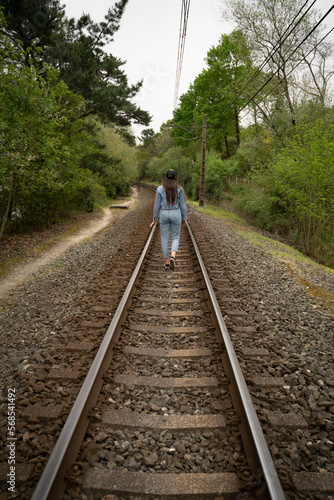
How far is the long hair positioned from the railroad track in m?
2.64

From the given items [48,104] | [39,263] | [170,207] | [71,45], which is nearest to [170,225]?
[170,207]

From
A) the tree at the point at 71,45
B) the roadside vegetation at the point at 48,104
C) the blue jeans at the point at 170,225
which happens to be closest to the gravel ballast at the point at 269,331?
the blue jeans at the point at 170,225

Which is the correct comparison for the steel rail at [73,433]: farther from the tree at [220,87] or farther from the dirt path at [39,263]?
the tree at [220,87]

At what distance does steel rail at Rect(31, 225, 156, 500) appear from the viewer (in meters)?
1.75

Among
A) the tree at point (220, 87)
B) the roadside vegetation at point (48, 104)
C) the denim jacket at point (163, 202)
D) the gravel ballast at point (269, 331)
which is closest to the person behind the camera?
the gravel ballast at point (269, 331)

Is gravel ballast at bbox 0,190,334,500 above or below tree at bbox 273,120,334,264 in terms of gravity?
below

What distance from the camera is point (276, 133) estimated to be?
59.5ft

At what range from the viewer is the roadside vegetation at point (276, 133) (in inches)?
412

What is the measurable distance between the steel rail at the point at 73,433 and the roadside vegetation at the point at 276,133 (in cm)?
A: 759

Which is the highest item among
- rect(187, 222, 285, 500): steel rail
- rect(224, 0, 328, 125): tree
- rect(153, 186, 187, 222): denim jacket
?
rect(224, 0, 328, 125): tree

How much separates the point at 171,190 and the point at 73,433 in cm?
440

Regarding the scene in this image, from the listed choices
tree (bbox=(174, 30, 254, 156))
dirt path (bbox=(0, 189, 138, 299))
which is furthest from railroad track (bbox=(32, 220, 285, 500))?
tree (bbox=(174, 30, 254, 156))

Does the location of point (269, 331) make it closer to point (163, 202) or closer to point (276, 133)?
point (163, 202)

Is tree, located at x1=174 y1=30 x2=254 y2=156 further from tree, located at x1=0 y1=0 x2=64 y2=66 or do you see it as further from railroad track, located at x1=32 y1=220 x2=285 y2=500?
railroad track, located at x1=32 y1=220 x2=285 y2=500
